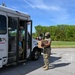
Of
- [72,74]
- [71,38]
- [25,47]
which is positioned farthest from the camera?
[71,38]

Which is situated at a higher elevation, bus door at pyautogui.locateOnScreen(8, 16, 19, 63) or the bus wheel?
bus door at pyautogui.locateOnScreen(8, 16, 19, 63)

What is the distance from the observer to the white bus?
9.51m

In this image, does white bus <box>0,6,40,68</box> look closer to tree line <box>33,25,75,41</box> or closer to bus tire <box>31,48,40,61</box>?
bus tire <box>31,48,40,61</box>

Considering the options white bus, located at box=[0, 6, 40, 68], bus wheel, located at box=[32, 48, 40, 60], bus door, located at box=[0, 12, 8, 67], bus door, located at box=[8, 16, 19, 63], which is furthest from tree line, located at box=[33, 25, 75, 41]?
bus door, located at box=[0, 12, 8, 67]

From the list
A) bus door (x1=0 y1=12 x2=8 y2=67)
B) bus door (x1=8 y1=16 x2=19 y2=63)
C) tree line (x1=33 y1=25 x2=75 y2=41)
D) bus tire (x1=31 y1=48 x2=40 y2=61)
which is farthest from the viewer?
tree line (x1=33 y1=25 x2=75 y2=41)

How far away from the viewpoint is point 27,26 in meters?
11.8

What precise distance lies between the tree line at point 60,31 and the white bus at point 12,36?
28138 mm

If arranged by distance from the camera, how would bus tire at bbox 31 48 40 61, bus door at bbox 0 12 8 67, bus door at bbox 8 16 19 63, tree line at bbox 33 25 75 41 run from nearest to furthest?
bus door at bbox 0 12 8 67 < bus door at bbox 8 16 19 63 < bus tire at bbox 31 48 40 61 < tree line at bbox 33 25 75 41

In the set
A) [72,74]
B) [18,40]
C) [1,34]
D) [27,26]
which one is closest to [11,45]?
[18,40]

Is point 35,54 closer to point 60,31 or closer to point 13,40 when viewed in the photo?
point 13,40

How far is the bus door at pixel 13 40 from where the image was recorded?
10105 millimetres

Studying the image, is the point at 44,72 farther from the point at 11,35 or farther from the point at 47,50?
the point at 11,35

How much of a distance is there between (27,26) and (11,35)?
5.73ft

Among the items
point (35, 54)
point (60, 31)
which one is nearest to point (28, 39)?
point (35, 54)
